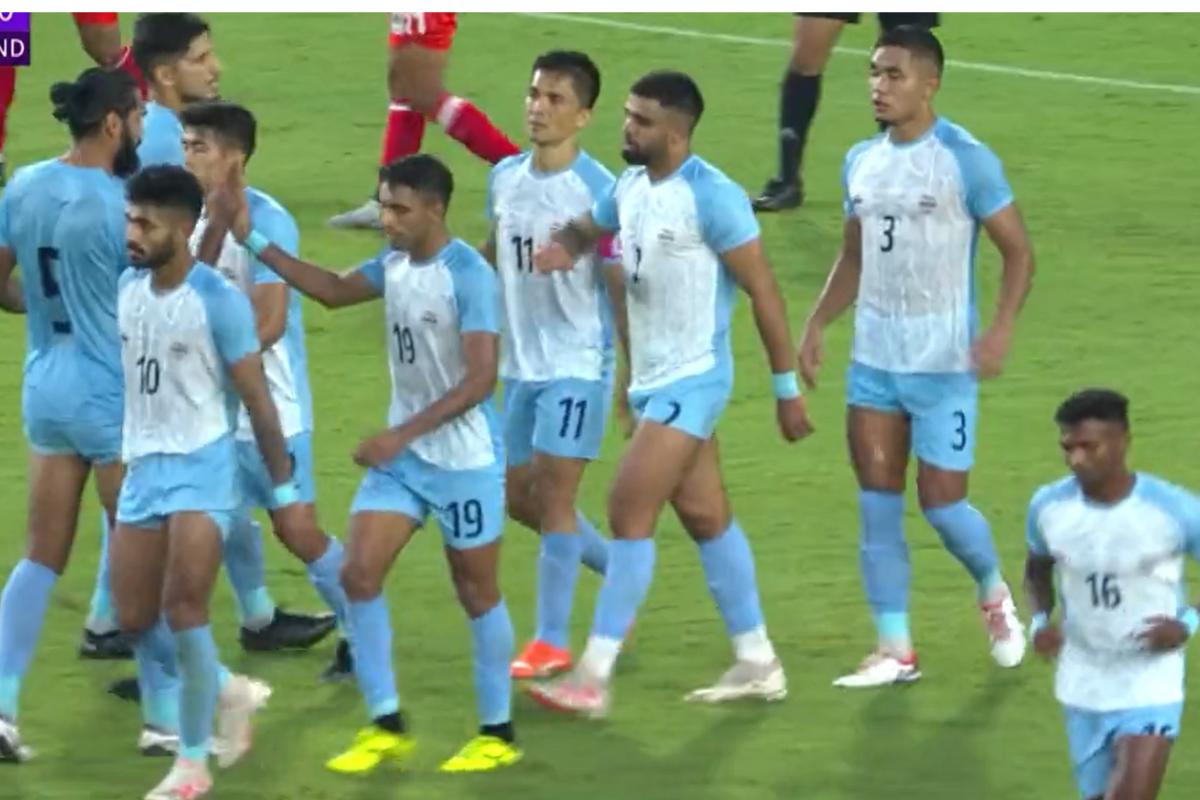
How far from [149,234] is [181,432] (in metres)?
0.60

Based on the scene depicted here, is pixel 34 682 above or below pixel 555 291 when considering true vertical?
below

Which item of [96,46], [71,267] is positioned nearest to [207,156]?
[71,267]

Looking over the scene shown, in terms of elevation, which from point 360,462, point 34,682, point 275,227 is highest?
point 275,227

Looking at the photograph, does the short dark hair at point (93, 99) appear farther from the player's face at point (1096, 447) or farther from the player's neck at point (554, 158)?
the player's face at point (1096, 447)

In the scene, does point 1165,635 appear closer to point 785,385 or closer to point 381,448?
point 785,385

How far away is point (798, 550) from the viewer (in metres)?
12.7

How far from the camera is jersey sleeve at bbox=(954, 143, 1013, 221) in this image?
10891 millimetres

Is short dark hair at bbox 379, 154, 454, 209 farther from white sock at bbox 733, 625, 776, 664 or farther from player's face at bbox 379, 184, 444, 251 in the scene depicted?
white sock at bbox 733, 625, 776, 664

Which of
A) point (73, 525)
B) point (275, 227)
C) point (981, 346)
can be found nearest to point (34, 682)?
point (73, 525)

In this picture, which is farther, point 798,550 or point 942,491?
point 798,550

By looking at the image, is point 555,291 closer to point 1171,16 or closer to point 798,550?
point 798,550

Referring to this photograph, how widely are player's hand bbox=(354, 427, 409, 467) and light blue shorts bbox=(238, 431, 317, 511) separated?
2.96 feet

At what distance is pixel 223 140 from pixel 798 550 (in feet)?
10.8

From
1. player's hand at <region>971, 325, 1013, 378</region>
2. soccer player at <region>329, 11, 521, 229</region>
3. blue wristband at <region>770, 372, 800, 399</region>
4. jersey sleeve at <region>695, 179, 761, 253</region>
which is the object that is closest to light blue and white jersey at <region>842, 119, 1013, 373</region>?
player's hand at <region>971, 325, 1013, 378</region>
